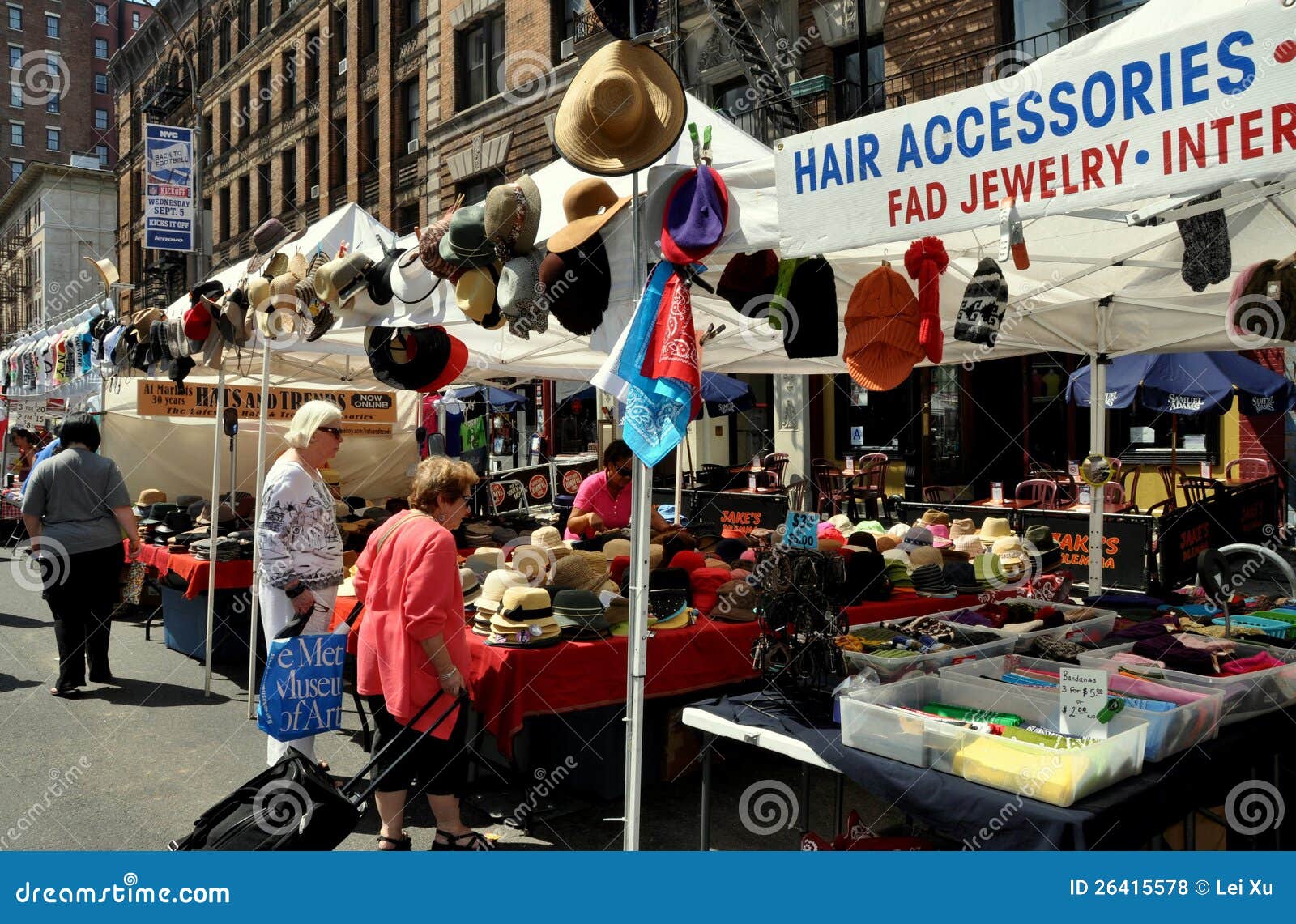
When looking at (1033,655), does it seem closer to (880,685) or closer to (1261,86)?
(880,685)

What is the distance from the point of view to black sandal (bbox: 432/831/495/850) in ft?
12.9

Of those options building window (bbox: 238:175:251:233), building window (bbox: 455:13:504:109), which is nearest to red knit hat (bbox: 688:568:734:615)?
building window (bbox: 455:13:504:109)

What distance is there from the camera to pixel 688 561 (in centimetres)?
591

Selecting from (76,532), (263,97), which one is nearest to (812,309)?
(76,532)

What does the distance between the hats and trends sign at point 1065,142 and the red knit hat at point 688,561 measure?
2.86 meters

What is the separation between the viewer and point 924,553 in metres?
6.35

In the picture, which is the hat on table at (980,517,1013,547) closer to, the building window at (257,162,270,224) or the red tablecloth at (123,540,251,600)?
the red tablecloth at (123,540,251,600)

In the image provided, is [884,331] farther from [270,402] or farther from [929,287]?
[270,402]

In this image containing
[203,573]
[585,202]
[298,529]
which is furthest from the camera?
[203,573]

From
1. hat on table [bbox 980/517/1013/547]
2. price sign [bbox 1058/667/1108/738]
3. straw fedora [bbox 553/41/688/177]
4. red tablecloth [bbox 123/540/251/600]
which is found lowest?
red tablecloth [bbox 123/540/251/600]

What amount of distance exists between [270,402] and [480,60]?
1404cm

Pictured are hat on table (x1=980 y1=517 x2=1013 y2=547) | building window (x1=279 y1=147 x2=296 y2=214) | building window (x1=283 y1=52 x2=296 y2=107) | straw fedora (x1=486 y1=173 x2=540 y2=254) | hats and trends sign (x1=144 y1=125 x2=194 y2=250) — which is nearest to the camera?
straw fedora (x1=486 y1=173 x2=540 y2=254)

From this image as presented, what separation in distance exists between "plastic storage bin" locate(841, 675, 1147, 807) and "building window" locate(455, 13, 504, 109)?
22249 millimetres

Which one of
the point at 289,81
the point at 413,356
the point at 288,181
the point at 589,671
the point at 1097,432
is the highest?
the point at 289,81
